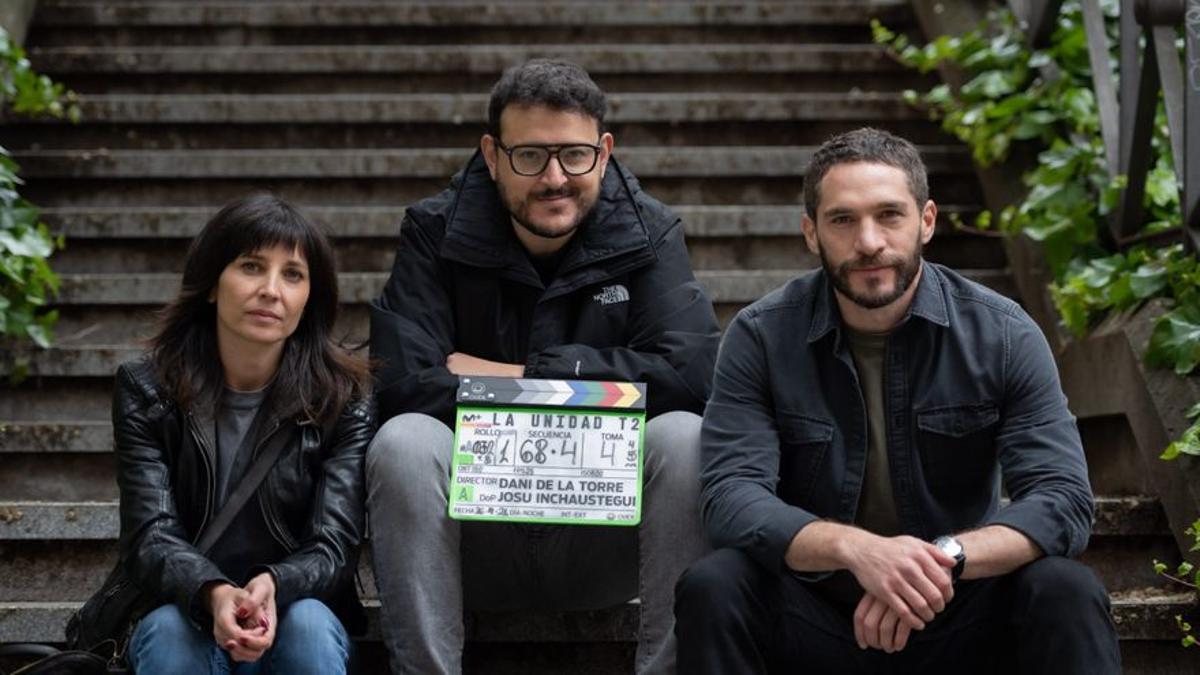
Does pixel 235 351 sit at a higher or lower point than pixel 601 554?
higher

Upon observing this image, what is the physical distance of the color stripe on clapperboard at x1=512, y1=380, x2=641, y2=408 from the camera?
316 centimetres

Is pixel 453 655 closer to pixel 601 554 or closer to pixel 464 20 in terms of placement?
pixel 601 554

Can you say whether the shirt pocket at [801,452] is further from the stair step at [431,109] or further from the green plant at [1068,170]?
the stair step at [431,109]

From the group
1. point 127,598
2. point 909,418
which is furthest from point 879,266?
point 127,598

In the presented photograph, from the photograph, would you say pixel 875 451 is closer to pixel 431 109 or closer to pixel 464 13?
pixel 431 109

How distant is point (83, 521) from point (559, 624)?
47.0 inches

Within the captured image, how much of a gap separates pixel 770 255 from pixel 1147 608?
2.10 metres

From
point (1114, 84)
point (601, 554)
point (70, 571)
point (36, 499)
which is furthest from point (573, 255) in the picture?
point (1114, 84)

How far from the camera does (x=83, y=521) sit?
3.72m

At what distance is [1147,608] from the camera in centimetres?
340

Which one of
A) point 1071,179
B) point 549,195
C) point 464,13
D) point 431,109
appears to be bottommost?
point 549,195

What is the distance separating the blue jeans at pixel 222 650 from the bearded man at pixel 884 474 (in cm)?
65

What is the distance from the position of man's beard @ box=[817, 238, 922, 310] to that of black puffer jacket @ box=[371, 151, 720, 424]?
469 mm

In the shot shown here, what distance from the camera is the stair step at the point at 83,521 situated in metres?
3.72
